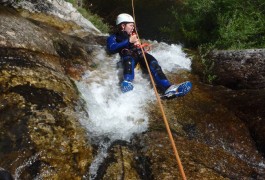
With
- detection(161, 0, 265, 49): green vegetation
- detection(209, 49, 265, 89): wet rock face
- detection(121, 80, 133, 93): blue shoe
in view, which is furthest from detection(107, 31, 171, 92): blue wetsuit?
detection(161, 0, 265, 49): green vegetation

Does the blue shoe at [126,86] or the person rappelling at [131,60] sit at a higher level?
the person rappelling at [131,60]

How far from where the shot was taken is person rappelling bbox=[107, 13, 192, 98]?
19.9 ft

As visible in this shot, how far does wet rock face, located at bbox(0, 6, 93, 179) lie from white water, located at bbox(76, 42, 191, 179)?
243mm

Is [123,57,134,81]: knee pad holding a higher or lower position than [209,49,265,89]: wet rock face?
lower

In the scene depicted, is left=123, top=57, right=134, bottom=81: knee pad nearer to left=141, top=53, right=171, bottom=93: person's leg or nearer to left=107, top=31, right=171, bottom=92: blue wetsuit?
left=107, top=31, right=171, bottom=92: blue wetsuit

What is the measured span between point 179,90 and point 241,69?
170 cm

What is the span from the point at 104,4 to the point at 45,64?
10.6m

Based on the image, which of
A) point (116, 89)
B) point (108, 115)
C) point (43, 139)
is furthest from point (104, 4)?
point (43, 139)

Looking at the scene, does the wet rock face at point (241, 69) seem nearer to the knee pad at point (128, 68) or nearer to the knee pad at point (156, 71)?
the knee pad at point (156, 71)

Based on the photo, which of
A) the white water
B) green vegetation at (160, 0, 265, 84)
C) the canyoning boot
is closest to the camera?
the white water

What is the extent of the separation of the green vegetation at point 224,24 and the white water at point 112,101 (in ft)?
4.98

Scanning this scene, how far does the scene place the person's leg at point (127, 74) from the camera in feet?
20.3

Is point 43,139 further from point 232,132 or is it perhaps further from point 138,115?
point 232,132

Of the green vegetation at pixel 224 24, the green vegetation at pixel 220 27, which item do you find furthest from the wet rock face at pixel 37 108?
the green vegetation at pixel 224 24
